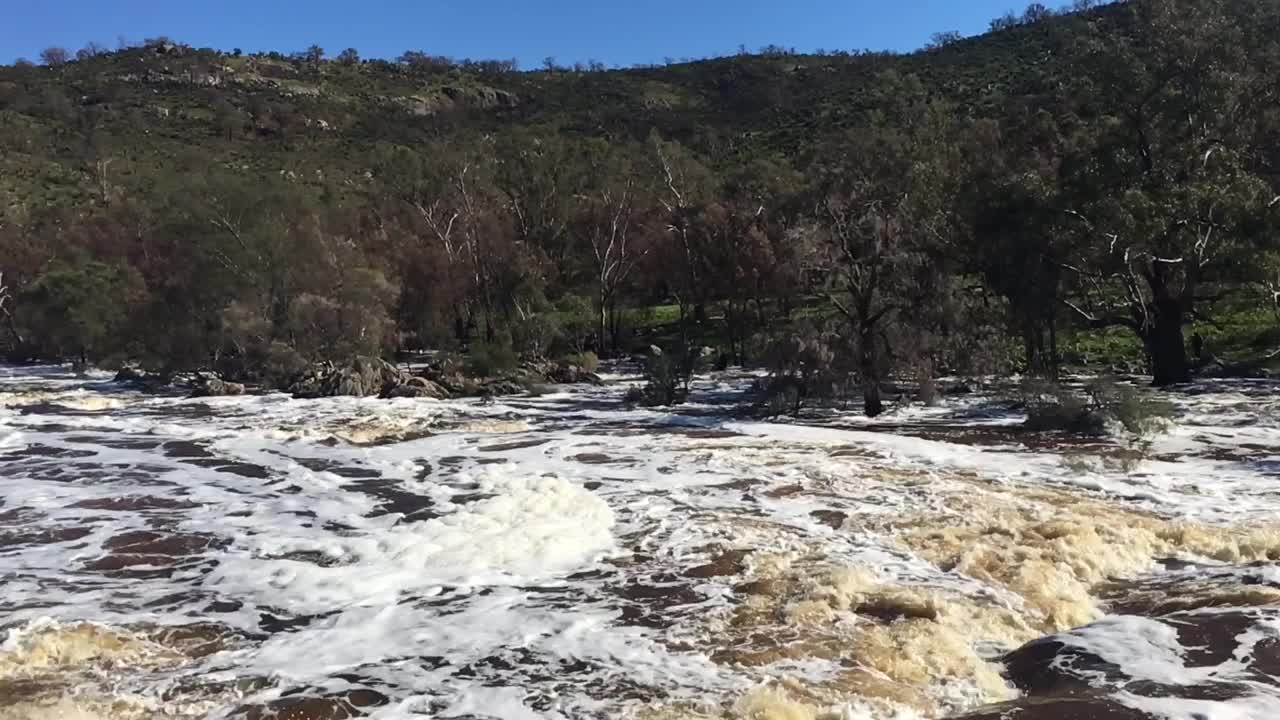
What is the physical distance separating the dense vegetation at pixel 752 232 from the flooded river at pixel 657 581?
18.0 feet

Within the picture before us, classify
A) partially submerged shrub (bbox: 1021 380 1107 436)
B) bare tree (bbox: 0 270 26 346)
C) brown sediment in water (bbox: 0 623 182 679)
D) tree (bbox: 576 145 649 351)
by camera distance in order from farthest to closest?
bare tree (bbox: 0 270 26 346) < tree (bbox: 576 145 649 351) < partially submerged shrub (bbox: 1021 380 1107 436) < brown sediment in water (bbox: 0 623 182 679)

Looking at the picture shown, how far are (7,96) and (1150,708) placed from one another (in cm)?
12823

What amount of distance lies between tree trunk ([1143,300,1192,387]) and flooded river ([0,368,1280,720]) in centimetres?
597

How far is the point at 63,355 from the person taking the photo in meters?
51.2

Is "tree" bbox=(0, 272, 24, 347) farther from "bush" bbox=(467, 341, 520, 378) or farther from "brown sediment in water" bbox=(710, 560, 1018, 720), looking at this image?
"brown sediment in water" bbox=(710, 560, 1018, 720)

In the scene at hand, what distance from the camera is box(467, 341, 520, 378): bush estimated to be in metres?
35.2

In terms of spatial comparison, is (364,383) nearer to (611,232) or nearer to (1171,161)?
(611,232)

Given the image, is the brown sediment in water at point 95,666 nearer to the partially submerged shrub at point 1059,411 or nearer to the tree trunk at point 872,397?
the partially submerged shrub at point 1059,411

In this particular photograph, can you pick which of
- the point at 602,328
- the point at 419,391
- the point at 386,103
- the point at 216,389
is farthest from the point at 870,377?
the point at 386,103

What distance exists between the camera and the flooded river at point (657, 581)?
7.67 metres

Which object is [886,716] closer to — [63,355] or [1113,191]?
[1113,191]

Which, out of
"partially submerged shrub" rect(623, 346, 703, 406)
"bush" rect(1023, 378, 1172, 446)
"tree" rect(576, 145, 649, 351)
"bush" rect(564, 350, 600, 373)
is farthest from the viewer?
"tree" rect(576, 145, 649, 351)

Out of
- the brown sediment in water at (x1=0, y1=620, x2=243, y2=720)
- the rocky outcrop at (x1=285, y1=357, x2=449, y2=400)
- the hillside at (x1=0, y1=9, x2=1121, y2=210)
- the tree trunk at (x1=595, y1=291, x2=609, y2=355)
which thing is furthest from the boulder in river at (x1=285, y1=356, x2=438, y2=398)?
the hillside at (x1=0, y1=9, x2=1121, y2=210)

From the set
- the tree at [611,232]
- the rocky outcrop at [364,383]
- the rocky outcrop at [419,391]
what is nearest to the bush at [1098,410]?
the rocky outcrop at [419,391]
